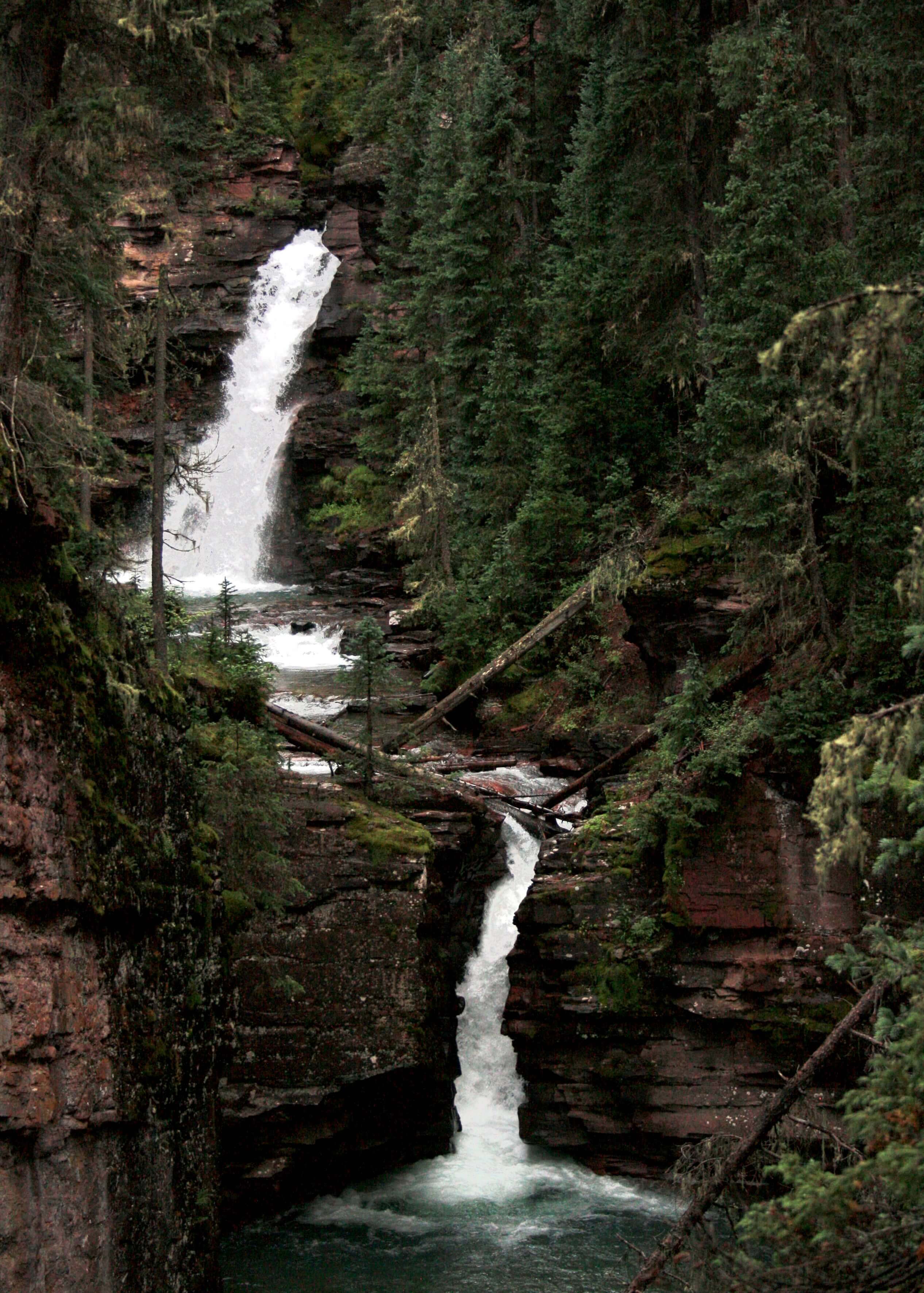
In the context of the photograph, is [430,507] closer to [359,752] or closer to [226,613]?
[226,613]

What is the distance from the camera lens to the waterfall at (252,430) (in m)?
36.2

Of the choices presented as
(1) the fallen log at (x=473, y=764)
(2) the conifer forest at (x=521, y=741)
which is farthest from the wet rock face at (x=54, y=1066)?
(1) the fallen log at (x=473, y=764)

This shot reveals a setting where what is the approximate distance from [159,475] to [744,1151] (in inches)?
465

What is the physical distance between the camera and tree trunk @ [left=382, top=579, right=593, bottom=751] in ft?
76.3

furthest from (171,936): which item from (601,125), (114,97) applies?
(601,125)

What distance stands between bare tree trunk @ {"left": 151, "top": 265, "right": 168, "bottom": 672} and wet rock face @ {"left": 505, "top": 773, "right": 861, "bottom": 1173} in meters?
6.43

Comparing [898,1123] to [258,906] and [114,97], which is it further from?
[114,97]

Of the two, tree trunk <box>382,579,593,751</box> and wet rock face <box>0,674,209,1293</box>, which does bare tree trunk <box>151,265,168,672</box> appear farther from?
tree trunk <box>382,579,593,751</box>

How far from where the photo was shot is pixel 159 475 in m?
16.1

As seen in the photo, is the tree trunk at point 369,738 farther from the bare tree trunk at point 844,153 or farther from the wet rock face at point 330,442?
the wet rock face at point 330,442

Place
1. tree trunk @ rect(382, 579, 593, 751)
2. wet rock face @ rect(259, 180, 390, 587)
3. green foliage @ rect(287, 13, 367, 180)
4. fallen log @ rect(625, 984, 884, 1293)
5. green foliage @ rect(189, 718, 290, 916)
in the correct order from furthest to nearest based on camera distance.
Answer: green foliage @ rect(287, 13, 367, 180), wet rock face @ rect(259, 180, 390, 587), tree trunk @ rect(382, 579, 593, 751), green foliage @ rect(189, 718, 290, 916), fallen log @ rect(625, 984, 884, 1293)

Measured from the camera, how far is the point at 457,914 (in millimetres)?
17531

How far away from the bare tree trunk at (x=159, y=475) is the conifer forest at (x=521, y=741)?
0.51ft

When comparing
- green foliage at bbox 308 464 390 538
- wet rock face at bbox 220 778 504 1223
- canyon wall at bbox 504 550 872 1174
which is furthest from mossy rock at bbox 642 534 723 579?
green foliage at bbox 308 464 390 538
